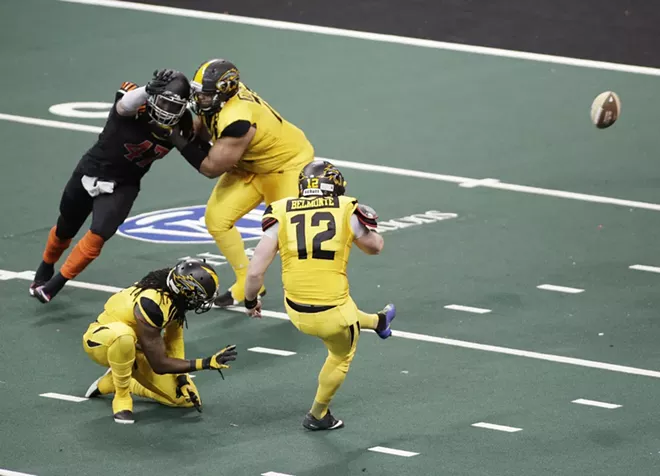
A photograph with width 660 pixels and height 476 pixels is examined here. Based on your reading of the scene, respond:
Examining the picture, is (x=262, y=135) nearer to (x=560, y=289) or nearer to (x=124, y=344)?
(x=124, y=344)

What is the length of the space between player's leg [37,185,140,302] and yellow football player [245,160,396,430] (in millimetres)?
2616

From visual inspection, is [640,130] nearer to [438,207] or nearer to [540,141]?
[540,141]

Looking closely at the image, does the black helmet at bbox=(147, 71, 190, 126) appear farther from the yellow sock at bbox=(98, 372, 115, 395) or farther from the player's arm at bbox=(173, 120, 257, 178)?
the yellow sock at bbox=(98, 372, 115, 395)

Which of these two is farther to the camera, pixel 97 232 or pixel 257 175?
pixel 257 175

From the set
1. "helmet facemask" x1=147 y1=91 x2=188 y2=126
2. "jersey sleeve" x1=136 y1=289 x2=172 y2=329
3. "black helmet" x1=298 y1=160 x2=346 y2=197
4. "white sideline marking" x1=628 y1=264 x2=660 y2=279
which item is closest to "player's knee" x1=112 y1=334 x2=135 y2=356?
"jersey sleeve" x1=136 y1=289 x2=172 y2=329

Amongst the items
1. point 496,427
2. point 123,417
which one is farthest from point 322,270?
point 123,417

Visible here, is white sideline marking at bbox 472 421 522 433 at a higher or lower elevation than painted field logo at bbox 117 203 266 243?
lower

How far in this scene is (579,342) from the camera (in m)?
13.3

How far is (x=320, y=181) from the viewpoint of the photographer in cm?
1131

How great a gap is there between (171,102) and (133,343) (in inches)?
87.2

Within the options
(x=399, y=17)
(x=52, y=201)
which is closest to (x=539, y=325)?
(x=52, y=201)

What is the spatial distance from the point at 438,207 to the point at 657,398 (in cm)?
503

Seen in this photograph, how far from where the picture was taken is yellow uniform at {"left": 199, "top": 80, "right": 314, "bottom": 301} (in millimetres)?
13617

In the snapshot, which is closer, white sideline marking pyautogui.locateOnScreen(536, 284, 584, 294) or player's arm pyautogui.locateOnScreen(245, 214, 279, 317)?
player's arm pyautogui.locateOnScreen(245, 214, 279, 317)
